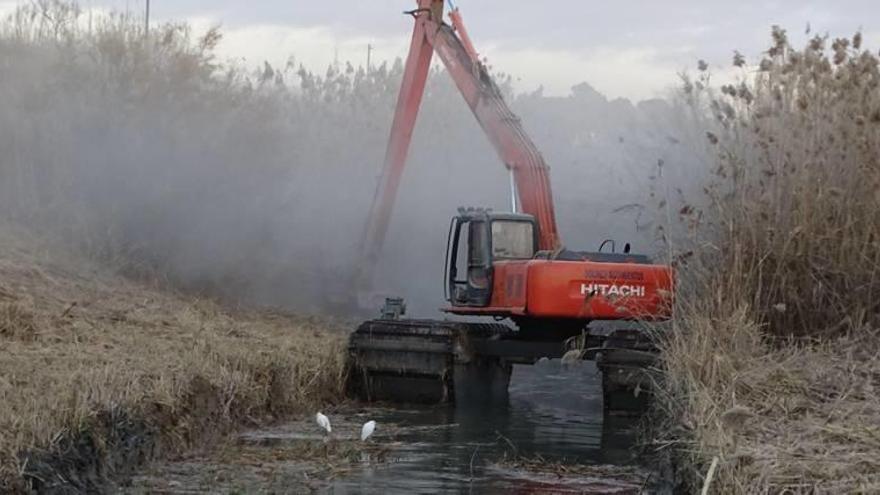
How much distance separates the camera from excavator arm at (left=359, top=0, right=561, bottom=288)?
17.5m

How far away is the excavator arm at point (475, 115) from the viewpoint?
1755 cm

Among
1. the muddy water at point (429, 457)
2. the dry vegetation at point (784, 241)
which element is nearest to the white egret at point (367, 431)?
the muddy water at point (429, 457)

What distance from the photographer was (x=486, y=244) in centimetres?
1638

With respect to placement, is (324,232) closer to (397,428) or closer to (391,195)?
(391,195)

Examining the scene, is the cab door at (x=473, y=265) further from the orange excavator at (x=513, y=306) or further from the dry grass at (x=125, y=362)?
the dry grass at (x=125, y=362)

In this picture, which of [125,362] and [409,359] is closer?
[125,362]

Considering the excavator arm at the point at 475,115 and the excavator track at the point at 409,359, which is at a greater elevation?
the excavator arm at the point at 475,115

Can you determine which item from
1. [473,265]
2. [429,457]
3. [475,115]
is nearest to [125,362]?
[429,457]

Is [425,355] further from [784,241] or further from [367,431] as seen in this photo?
[784,241]

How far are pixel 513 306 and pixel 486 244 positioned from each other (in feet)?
4.12

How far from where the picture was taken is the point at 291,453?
1157 centimetres

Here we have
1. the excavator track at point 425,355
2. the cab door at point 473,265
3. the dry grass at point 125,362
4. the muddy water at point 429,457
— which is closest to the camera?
the dry grass at point 125,362

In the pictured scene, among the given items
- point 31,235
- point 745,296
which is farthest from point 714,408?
point 31,235

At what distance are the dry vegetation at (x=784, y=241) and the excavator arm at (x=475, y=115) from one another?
407cm
